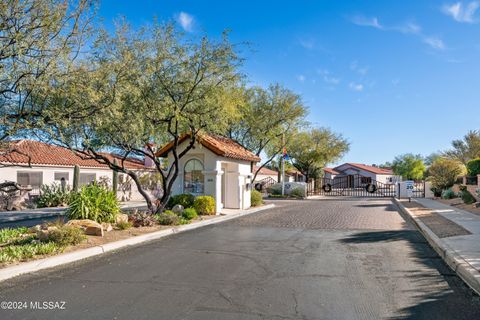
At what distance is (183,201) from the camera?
18.0m

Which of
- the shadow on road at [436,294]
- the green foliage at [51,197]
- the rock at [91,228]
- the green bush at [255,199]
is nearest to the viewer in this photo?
the shadow on road at [436,294]

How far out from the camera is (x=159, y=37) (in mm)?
13695

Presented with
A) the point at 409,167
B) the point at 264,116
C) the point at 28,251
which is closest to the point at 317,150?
the point at 264,116

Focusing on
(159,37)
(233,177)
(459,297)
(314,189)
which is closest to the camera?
(459,297)

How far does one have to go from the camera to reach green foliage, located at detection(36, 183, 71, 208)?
2230 cm

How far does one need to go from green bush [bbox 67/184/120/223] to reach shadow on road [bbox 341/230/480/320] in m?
9.26

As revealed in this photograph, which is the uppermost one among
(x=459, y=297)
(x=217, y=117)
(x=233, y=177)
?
(x=217, y=117)

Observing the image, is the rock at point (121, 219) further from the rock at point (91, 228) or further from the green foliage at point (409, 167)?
the green foliage at point (409, 167)

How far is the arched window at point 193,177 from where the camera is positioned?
64.2 feet

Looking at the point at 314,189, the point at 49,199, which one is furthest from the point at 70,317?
the point at 314,189

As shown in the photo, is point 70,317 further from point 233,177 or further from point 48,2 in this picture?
point 233,177

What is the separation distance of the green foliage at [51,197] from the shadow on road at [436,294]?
1978 centimetres

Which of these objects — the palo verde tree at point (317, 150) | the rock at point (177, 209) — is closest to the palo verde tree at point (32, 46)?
the rock at point (177, 209)

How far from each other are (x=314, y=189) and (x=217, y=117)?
29.8 m
